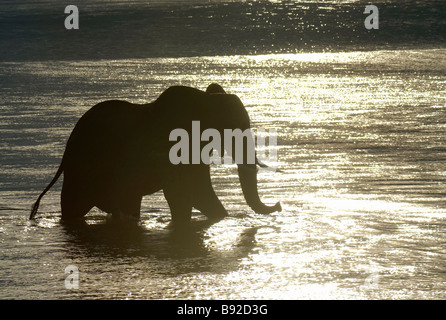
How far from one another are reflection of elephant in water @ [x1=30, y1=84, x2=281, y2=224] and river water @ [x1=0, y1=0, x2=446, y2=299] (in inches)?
8.8

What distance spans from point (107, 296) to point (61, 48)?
23.4 m

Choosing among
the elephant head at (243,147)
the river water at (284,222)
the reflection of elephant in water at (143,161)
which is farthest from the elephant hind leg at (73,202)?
the elephant head at (243,147)

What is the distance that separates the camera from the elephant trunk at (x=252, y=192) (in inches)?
400

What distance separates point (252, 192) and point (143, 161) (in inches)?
43.1

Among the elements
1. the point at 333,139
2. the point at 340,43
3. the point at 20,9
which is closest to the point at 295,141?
the point at 333,139

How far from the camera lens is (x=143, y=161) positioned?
9.95m

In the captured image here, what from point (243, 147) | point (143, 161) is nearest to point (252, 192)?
point (243, 147)

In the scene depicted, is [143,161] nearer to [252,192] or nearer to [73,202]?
[73,202]

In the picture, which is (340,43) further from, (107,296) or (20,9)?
(107,296)

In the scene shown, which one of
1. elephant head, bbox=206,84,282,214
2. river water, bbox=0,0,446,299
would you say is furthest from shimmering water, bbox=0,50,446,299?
elephant head, bbox=206,84,282,214

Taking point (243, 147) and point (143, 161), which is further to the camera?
point (243, 147)

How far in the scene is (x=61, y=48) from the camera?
30234mm

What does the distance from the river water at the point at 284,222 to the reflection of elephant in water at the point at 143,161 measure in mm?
223

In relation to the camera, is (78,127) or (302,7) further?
(302,7)
